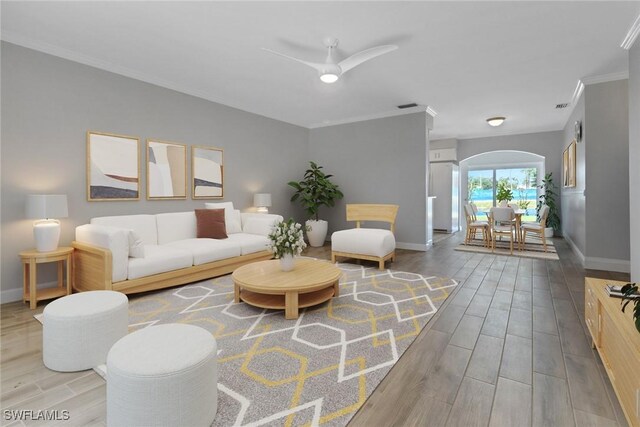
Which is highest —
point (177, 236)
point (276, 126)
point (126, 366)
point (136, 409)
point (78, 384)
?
point (276, 126)

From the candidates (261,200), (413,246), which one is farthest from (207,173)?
(413,246)

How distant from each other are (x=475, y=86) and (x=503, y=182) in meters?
5.67

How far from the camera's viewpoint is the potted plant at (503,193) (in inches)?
330

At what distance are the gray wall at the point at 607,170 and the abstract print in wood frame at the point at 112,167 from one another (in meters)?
6.44

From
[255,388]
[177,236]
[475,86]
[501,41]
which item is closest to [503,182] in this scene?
[475,86]

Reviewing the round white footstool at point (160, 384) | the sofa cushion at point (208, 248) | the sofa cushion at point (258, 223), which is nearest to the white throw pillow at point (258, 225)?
the sofa cushion at point (258, 223)

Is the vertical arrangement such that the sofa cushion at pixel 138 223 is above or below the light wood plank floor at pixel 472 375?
above

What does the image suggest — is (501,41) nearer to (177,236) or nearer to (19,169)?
(177,236)

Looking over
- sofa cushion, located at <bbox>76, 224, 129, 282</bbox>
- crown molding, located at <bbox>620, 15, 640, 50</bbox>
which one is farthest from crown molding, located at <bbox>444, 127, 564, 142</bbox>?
sofa cushion, located at <bbox>76, 224, 129, 282</bbox>

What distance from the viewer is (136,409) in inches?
50.7

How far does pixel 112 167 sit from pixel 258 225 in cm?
213

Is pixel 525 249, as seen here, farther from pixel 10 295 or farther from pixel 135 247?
pixel 10 295

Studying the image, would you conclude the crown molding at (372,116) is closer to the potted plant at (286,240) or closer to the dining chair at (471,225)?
the dining chair at (471,225)

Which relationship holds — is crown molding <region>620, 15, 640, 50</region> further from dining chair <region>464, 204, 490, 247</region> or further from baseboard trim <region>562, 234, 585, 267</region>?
dining chair <region>464, 204, 490, 247</region>
